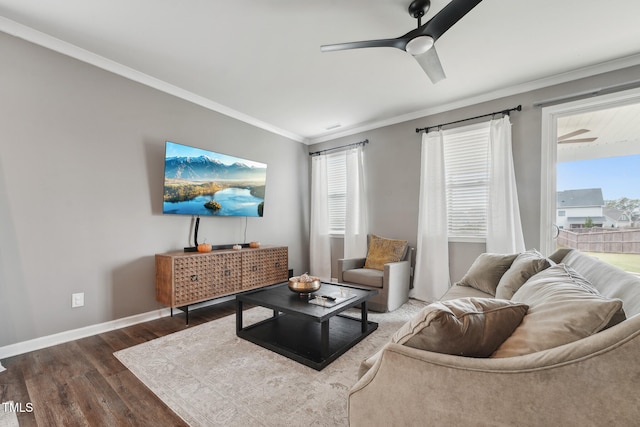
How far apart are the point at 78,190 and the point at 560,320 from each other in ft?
11.3

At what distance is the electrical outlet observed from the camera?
245cm

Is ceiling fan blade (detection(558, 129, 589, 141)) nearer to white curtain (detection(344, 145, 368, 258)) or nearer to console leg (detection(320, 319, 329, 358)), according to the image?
white curtain (detection(344, 145, 368, 258))

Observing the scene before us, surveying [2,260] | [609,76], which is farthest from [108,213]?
[609,76]

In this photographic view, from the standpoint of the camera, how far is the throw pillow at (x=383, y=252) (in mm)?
3611

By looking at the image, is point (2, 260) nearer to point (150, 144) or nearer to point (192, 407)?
point (150, 144)

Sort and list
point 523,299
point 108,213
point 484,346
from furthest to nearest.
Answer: point 108,213, point 523,299, point 484,346

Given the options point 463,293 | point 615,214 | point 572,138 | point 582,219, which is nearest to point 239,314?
point 463,293

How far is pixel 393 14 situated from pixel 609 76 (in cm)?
244

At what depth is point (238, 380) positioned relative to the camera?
1.80 metres

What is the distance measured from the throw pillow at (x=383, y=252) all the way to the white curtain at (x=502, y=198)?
3.38 ft

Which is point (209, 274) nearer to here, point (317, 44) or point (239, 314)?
point (239, 314)

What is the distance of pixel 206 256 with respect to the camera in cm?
297

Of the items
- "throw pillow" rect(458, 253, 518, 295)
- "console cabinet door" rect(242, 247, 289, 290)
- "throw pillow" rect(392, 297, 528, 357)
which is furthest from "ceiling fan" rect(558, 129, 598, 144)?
"console cabinet door" rect(242, 247, 289, 290)

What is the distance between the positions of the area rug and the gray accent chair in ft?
1.88
